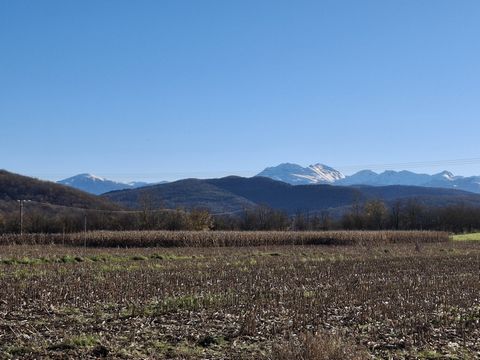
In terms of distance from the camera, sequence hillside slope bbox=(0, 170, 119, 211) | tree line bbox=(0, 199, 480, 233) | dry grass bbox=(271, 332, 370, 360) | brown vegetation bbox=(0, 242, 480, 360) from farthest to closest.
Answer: hillside slope bbox=(0, 170, 119, 211), tree line bbox=(0, 199, 480, 233), brown vegetation bbox=(0, 242, 480, 360), dry grass bbox=(271, 332, 370, 360)

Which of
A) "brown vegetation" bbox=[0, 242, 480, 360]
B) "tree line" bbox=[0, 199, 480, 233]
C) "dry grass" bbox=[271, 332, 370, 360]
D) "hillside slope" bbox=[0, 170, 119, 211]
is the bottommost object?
"brown vegetation" bbox=[0, 242, 480, 360]

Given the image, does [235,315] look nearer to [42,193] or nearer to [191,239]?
[191,239]

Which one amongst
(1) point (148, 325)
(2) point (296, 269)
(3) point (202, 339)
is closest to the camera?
(3) point (202, 339)

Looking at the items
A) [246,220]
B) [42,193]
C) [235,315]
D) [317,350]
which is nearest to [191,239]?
[235,315]

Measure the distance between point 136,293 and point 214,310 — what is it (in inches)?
153

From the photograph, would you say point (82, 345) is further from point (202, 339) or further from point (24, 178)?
point (24, 178)

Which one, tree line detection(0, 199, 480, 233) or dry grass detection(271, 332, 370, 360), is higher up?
tree line detection(0, 199, 480, 233)

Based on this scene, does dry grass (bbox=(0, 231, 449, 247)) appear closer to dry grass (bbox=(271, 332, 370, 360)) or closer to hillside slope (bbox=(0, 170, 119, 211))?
dry grass (bbox=(271, 332, 370, 360))

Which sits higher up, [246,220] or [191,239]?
[246,220]

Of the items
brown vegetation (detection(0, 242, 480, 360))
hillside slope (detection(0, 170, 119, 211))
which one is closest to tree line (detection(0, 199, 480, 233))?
hillside slope (detection(0, 170, 119, 211))

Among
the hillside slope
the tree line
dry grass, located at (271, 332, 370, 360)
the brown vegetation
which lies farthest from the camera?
the hillside slope

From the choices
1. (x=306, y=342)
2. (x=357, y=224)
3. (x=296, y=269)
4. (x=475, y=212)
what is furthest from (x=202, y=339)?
(x=475, y=212)

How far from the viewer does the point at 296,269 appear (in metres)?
28.9

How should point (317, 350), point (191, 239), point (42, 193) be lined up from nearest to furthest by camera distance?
point (317, 350) → point (191, 239) → point (42, 193)
